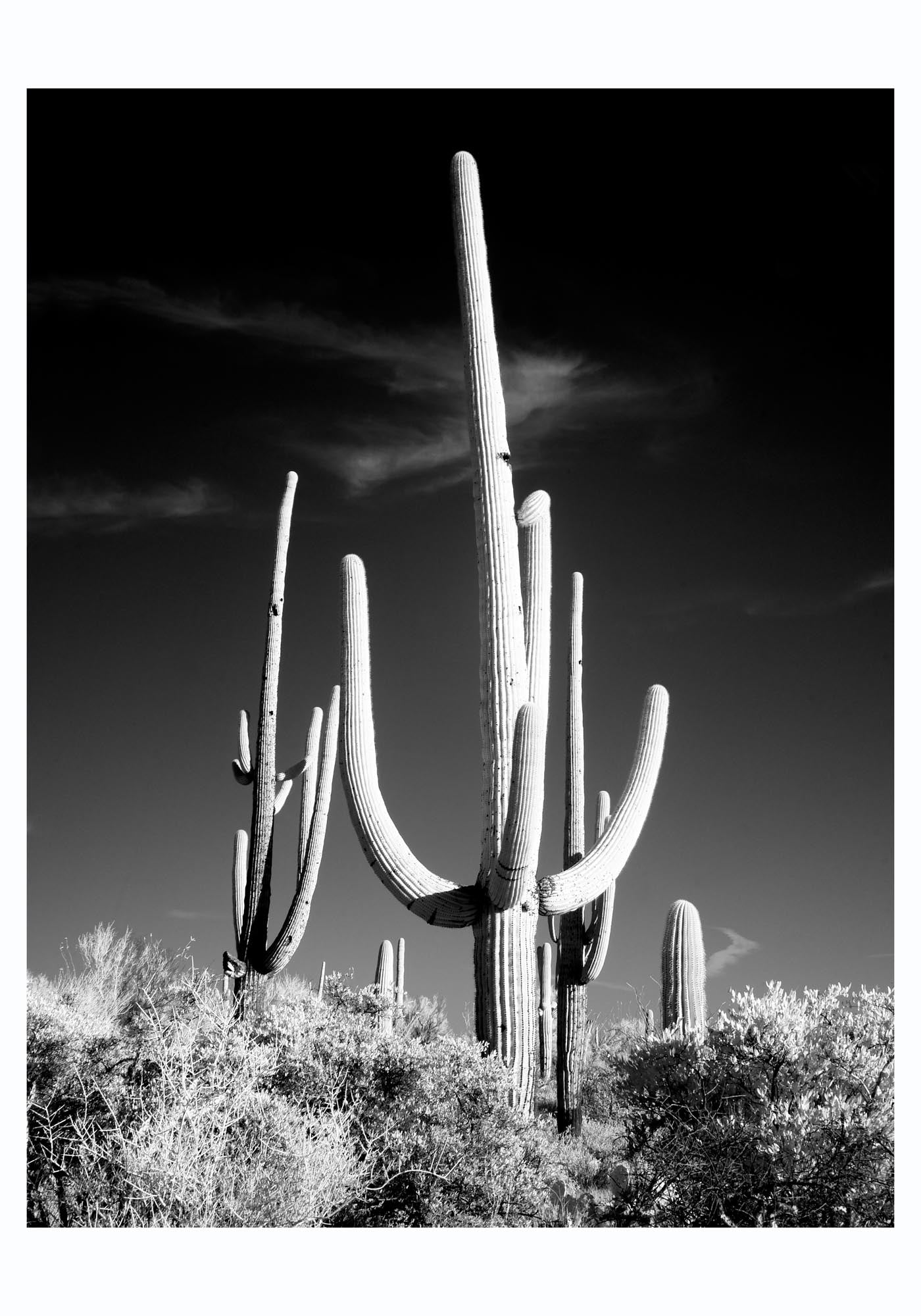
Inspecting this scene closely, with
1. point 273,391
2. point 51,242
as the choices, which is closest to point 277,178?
point 51,242

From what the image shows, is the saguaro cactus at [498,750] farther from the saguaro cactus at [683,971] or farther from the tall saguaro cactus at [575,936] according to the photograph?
the tall saguaro cactus at [575,936]

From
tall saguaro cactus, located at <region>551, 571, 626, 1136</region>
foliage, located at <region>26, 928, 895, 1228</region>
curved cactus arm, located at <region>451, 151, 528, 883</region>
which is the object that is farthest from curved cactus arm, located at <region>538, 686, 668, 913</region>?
tall saguaro cactus, located at <region>551, 571, 626, 1136</region>

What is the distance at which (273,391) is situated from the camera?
11109 millimetres

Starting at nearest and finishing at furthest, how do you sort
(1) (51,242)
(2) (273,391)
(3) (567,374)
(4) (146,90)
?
(4) (146,90), (1) (51,242), (3) (567,374), (2) (273,391)

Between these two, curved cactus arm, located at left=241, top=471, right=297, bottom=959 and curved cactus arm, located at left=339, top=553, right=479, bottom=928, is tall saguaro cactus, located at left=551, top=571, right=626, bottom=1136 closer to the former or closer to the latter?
curved cactus arm, located at left=241, top=471, right=297, bottom=959

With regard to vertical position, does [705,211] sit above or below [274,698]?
above

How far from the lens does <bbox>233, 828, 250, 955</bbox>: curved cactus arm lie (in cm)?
1149

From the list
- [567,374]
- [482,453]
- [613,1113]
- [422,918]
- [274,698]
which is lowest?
[613,1113]

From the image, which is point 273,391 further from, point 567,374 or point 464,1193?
point 464,1193

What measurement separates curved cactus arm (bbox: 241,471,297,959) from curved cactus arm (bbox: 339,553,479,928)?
3.11m

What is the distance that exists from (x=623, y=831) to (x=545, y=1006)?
5.02m

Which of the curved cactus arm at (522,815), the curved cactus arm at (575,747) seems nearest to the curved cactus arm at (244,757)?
the curved cactus arm at (575,747)

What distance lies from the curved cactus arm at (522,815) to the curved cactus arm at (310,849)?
10.9 ft
